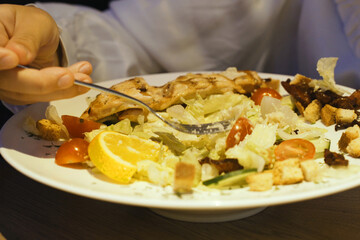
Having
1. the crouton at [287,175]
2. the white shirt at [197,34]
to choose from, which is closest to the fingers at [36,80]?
the crouton at [287,175]

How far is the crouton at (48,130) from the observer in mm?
2152

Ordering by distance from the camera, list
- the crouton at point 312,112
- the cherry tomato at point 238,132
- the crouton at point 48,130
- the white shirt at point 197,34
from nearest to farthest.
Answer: the cherry tomato at point 238,132 < the crouton at point 48,130 < the crouton at point 312,112 < the white shirt at point 197,34

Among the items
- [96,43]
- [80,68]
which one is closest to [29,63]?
[80,68]

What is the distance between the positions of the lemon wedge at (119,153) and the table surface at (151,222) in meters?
0.27

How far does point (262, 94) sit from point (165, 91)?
752 millimetres

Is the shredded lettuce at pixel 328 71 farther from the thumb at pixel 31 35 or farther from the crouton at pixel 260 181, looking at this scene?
the thumb at pixel 31 35

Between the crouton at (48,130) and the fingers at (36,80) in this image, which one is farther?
the crouton at (48,130)

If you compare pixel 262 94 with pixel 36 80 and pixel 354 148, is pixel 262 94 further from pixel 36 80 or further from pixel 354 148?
pixel 36 80

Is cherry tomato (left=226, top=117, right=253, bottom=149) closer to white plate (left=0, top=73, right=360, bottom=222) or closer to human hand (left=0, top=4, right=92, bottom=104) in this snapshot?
white plate (left=0, top=73, right=360, bottom=222)

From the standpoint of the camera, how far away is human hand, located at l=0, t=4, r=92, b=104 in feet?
5.58

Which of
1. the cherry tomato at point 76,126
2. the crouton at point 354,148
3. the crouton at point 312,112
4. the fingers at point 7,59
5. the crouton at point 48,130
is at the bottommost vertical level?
the cherry tomato at point 76,126

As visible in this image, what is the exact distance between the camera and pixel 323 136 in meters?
2.26

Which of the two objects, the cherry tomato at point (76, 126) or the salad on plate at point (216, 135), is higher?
the salad on plate at point (216, 135)

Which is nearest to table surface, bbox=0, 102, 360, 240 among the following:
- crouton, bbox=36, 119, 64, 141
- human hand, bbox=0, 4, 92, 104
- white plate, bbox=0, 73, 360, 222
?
white plate, bbox=0, 73, 360, 222
